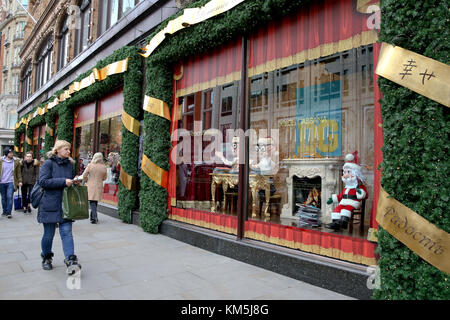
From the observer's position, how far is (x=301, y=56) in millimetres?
4809

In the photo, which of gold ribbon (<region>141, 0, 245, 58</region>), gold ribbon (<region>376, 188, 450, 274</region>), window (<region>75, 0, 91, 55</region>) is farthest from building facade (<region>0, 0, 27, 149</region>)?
gold ribbon (<region>376, 188, 450, 274</region>)

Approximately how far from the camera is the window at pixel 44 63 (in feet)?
67.3

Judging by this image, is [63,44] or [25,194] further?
[63,44]

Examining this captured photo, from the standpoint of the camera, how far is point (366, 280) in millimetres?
3604

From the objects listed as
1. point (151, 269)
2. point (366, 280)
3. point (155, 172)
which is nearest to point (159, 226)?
point (155, 172)

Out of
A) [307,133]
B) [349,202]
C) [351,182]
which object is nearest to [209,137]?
[307,133]

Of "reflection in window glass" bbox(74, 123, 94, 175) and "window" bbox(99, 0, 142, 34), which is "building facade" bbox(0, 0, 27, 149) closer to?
"reflection in window glass" bbox(74, 123, 94, 175)

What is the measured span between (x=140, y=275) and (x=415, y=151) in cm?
361

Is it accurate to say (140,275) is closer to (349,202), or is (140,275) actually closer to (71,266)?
(71,266)

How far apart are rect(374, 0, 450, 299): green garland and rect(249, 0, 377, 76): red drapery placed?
77 cm

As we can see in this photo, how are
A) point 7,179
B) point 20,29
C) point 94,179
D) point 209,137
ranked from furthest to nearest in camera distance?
1. point 20,29
2. point 7,179
3. point 94,179
4. point 209,137

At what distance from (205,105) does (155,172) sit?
1936 millimetres

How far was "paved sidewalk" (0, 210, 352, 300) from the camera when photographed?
12.1 feet
